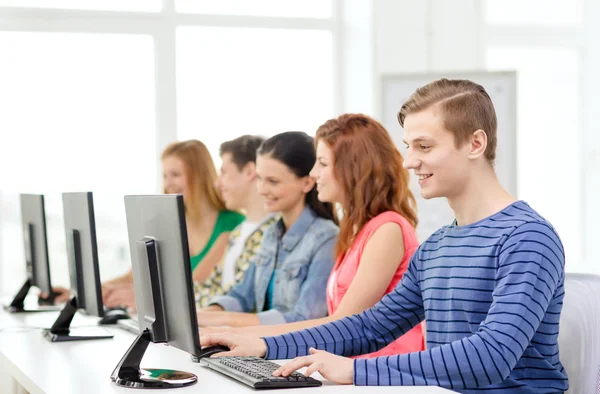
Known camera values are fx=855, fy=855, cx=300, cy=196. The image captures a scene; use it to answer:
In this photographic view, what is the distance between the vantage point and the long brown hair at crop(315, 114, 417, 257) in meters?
2.63

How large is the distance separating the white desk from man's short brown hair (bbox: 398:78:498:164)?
560mm

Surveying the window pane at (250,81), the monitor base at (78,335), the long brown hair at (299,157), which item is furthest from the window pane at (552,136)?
the monitor base at (78,335)

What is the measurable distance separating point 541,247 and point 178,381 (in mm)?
831

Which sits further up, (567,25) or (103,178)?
(567,25)

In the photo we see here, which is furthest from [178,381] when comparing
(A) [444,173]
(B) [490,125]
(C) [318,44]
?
(C) [318,44]

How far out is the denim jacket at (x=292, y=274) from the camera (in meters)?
2.81

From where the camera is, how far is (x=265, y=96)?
5.86 metres

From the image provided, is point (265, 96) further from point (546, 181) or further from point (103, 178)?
point (546, 181)

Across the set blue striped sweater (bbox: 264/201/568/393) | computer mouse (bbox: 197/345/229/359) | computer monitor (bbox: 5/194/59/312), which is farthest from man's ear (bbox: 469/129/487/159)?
computer monitor (bbox: 5/194/59/312)

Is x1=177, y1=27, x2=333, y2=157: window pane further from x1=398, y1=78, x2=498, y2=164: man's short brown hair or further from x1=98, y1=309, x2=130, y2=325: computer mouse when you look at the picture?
x1=398, y1=78, x2=498, y2=164: man's short brown hair

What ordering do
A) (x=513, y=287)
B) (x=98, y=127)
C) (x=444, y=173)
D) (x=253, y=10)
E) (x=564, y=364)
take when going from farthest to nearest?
(x=253, y=10) → (x=98, y=127) → (x=564, y=364) → (x=444, y=173) → (x=513, y=287)

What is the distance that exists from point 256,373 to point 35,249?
2011mm

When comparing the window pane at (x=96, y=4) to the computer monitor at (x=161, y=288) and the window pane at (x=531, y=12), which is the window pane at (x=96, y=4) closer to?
the window pane at (x=531, y=12)

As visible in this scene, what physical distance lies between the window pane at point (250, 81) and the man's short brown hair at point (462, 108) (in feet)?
12.5
